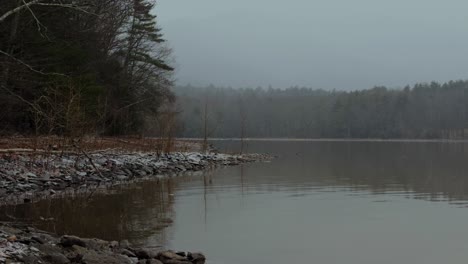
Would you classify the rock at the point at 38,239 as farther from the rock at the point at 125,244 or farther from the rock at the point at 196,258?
the rock at the point at 196,258

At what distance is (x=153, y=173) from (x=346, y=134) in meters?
125

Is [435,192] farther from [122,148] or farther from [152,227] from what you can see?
[122,148]

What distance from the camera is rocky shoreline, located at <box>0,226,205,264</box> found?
8570 mm

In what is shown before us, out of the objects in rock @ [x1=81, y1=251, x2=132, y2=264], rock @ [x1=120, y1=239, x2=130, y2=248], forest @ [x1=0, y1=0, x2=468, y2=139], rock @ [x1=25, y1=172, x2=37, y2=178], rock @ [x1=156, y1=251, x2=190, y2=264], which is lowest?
rock @ [x1=156, y1=251, x2=190, y2=264]

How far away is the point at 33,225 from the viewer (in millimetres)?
13406

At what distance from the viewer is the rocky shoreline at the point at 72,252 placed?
8570mm

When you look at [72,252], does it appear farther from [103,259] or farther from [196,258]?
[196,258]

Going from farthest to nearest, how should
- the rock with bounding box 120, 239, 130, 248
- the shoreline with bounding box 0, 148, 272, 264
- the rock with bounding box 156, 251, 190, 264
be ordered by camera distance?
the rock with bounding box 120, 239, 130, 248
the rock with bounding box 156, 251, 190, 264
the shoreline with bounding box 0, 148, 272, 264

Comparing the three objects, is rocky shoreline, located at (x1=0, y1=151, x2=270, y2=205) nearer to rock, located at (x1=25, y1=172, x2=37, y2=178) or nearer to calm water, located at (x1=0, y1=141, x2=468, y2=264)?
rock, located at (x1=25, y1=172, x2=37, y2=178)

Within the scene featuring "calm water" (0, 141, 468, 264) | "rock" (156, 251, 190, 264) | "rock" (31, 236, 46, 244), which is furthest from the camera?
"calm water" (0, 141, 468, 264)

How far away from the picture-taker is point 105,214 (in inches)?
621

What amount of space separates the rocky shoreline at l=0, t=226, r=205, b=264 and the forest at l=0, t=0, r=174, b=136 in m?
4.30

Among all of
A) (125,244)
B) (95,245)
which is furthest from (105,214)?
(95,245)

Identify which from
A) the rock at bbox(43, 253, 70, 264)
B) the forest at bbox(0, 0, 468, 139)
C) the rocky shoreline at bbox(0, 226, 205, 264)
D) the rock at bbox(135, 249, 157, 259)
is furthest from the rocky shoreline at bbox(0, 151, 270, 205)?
the rock at bbox(43, 253, 70, 264)
